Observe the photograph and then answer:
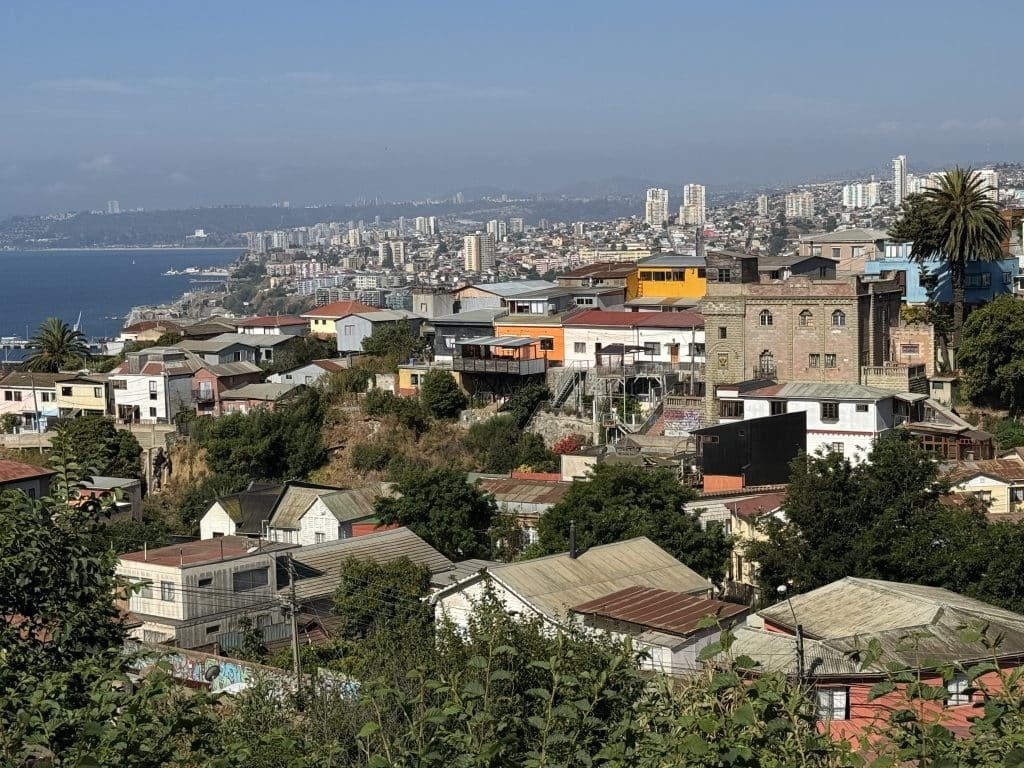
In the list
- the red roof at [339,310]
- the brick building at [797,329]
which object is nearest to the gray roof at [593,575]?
the brick building at [797,329]

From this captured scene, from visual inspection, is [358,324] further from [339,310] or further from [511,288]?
[511,288]

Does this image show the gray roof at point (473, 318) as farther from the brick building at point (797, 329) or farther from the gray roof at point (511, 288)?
the brick building at point (797, 329)

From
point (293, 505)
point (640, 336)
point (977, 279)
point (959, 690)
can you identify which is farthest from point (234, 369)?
point (959, 690)

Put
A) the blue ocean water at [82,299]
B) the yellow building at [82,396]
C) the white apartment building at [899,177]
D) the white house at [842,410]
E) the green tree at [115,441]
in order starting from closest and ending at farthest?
the white house at [842,410]
the green tree at [115,441]
the yellow building at [82,396]
the blue ocean water at [82,299]
the white apartment building at [899,177]

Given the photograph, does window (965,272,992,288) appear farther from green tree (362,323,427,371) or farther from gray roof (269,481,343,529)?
gray roof (269,481,343,529)

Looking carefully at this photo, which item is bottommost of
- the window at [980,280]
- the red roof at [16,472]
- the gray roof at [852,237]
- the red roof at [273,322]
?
the red roof at [16,472]

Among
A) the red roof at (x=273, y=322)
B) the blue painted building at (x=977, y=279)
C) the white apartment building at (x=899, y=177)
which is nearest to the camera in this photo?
the blue painted building at (x=977, y=279)

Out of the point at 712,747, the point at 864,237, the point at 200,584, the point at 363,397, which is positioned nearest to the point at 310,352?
the point at 363,397
